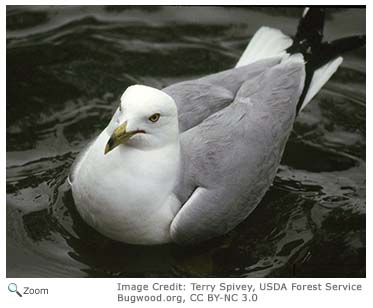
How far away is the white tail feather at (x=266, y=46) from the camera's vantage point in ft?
13.0

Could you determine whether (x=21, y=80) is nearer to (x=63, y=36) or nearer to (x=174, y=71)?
(x=63, y=36)

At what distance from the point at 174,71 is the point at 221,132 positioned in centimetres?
121

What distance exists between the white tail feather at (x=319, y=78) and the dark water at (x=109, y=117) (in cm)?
24

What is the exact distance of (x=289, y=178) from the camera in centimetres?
383

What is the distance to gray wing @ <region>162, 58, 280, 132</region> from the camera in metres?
3.40

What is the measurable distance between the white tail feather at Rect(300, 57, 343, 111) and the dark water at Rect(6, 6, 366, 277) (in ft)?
0.78

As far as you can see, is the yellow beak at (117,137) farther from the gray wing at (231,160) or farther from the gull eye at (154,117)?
the gray wing at (231,160)

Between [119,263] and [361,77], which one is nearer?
[119,263]

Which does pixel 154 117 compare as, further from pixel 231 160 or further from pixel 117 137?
pixel 231 160

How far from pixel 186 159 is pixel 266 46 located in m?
1.04

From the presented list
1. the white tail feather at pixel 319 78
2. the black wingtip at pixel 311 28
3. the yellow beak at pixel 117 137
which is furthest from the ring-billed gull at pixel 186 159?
the black wingtip at pixel 311 28
